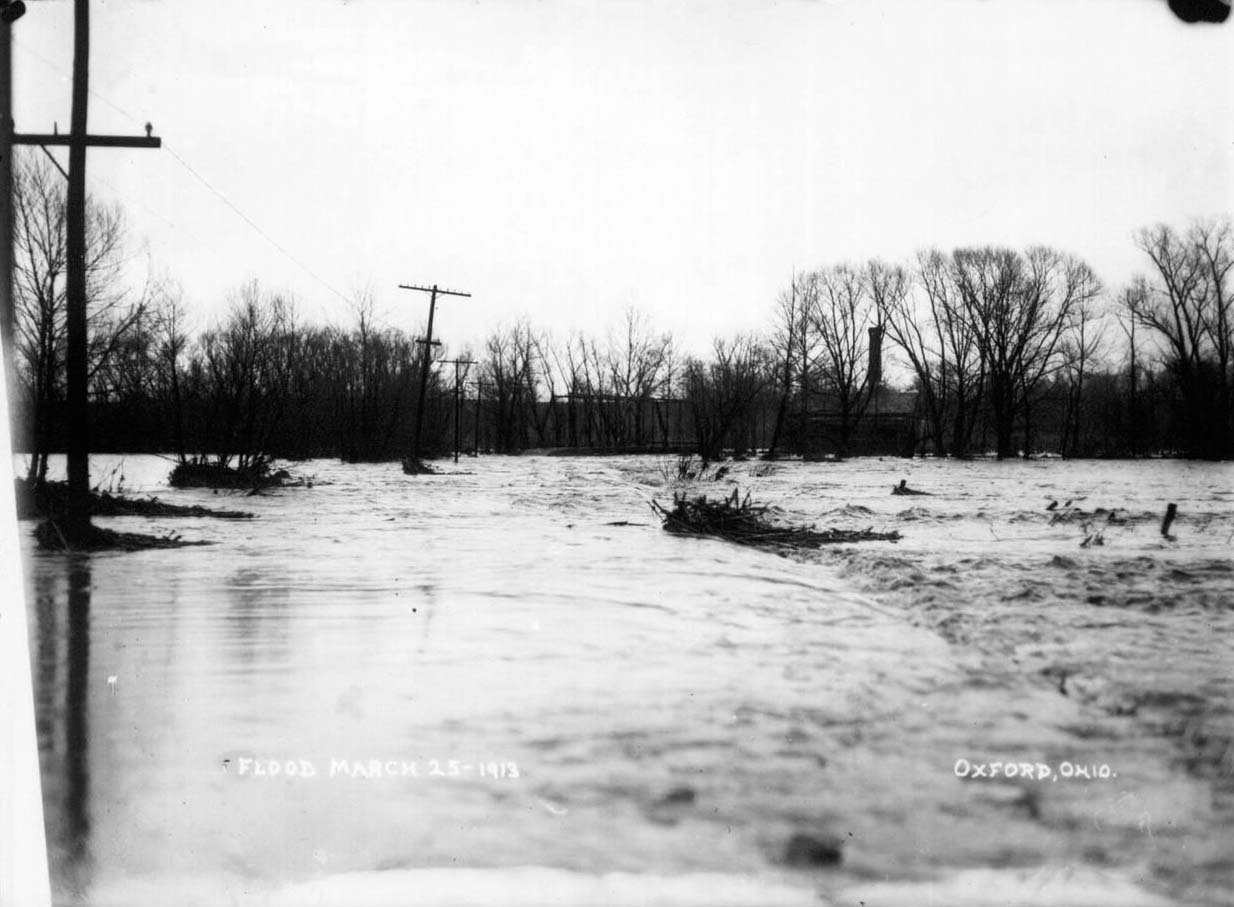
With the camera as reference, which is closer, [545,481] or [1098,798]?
[1098,798]

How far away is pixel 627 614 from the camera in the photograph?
4.07 meters

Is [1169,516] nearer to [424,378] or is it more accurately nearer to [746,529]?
[746,529]

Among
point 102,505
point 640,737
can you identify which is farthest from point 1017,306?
point 102,505

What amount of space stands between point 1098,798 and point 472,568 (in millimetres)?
4244

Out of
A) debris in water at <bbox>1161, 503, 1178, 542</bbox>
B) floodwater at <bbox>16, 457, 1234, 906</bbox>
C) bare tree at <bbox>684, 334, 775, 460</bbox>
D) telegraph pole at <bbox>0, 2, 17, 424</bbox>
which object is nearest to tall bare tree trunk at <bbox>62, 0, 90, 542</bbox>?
telegraph pole at <bbox>0, 2, 17, 424</bbox>

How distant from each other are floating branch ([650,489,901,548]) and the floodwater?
7.09 feet

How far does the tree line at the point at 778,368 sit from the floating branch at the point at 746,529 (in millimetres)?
1628

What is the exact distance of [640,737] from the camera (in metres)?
2.49

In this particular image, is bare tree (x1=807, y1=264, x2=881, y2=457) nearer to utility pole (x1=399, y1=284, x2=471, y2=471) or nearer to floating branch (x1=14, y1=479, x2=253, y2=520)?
floating branch (x1=14, y1=479, x2=253, y2=520)

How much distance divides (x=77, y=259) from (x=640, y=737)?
4.02 meters

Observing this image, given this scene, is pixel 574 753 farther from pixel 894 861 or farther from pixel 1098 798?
pixel 1098 798

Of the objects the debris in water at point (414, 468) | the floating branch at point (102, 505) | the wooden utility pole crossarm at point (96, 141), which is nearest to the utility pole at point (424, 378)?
the debris in water at point (414, 468)

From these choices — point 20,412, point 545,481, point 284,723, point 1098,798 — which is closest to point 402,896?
point 284,723

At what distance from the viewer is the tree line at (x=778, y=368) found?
371 cm
